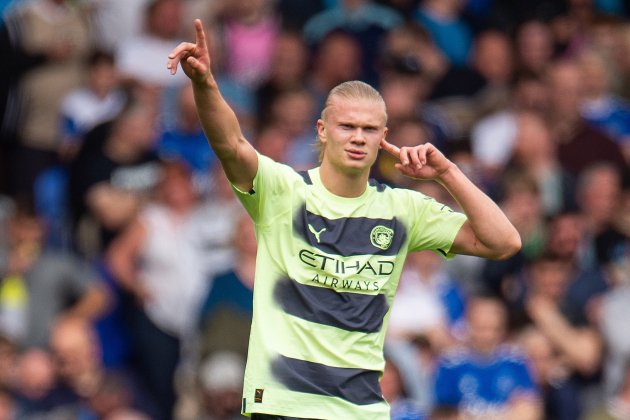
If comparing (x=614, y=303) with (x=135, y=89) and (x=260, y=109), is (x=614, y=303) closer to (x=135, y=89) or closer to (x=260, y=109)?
(x=260, y=109)

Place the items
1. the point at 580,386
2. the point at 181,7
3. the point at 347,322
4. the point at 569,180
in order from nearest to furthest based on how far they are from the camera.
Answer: the point at 347,322 < the point at 580,386 < the point at 569,180 < the point at 181,7

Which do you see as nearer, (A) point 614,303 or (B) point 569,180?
(A) point 614,303

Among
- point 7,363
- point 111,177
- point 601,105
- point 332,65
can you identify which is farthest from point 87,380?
point 601,105

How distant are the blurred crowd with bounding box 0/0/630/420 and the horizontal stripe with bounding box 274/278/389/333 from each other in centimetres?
419

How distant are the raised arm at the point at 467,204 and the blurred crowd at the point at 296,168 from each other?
391 cm

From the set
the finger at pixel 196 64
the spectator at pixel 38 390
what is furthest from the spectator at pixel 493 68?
the finger at pixel 196 64

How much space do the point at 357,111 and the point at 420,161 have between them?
36 cm

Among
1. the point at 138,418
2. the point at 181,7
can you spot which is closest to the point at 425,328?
the point at 138,418

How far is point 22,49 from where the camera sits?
13.7 metres

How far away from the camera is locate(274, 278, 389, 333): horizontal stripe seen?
6.44 m

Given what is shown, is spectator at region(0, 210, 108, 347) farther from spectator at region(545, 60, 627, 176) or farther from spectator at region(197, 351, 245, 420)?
spectator at region(545, 60, 627, 176)

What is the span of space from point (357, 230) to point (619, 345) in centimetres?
597

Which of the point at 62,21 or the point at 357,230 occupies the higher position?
the point at 62,21

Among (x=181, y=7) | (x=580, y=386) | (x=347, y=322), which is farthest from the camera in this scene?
(x=181, y=7)
